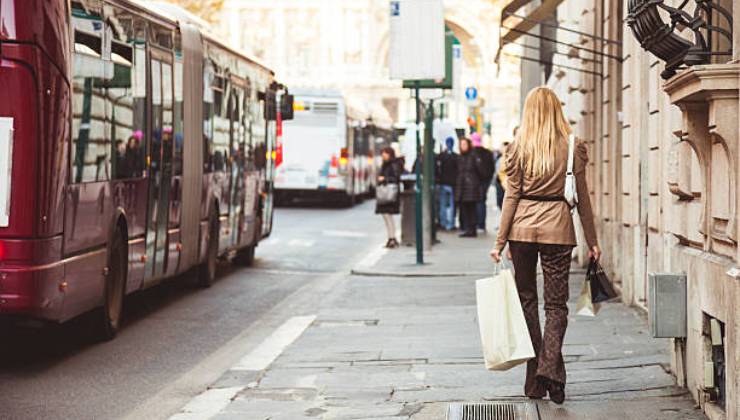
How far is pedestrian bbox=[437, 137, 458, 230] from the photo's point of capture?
106 feet

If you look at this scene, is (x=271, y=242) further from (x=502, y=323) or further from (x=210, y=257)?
(x=502, y=323)

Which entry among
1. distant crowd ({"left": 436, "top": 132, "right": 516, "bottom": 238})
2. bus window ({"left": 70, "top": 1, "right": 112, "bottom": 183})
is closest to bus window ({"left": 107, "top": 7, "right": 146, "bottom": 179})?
bus window ({"left": 70, "top": 1, "right": 112, "bottom": 183})

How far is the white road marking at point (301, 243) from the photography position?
27736 millimetres

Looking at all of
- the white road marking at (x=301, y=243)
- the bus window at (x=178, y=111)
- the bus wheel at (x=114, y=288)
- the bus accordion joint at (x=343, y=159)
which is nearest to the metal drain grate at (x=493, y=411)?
the bus wheel at (x=114, y=288)

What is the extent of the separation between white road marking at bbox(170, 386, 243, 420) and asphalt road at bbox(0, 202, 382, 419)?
128 mm

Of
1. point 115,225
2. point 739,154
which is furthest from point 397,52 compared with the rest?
point 739,154

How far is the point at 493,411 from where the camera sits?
30.1 feet

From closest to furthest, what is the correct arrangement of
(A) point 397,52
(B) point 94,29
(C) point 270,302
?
(B) point 94,29 → (C) point 270,302 → (A) point 397,52

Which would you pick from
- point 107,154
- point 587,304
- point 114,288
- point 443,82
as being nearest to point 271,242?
point 443,82

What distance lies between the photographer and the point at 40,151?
35.4 feet

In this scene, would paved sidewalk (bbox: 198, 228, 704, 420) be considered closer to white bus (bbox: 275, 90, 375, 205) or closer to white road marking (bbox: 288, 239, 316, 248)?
white road marking (bbox: 288, 239, 316, 248)

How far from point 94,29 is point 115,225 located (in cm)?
170

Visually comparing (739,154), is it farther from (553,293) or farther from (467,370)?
(467,370)

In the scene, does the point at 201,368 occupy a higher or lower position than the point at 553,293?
lower
